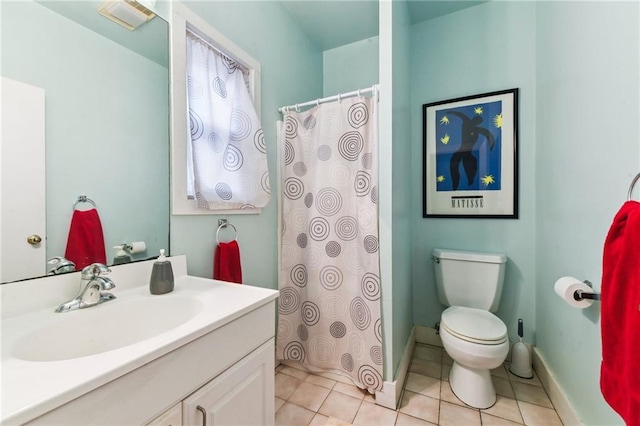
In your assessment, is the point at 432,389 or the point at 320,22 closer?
the point at 432,389

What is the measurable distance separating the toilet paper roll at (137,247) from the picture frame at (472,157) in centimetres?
189

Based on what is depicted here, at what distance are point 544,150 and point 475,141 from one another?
42 centimetres

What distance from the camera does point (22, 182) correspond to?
72 centimetres

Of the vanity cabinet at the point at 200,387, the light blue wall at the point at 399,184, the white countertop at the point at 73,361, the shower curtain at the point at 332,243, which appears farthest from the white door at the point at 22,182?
the light blue wall at the point at 399,184

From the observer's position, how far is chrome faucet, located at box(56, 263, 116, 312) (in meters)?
0.76

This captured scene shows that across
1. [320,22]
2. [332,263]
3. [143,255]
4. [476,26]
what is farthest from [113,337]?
[476,26]

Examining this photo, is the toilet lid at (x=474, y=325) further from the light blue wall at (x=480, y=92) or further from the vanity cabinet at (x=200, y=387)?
the vanity cabinet at (x=200, y=387)

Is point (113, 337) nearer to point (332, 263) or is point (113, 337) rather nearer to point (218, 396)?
point (218, 396)

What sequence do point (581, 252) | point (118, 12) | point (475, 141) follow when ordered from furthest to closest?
point (475, 141)
point (581, 252)
point (118, 12)

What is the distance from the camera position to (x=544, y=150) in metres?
1.61

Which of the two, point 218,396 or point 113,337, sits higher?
point 113,337

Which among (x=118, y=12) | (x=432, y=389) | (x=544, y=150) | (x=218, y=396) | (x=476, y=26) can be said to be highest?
(x=476, y=26)

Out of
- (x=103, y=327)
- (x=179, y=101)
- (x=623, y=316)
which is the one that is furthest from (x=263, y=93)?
(x=623, y=316)

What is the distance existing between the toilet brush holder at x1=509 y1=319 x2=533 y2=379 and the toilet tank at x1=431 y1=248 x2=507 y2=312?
0.85ft
